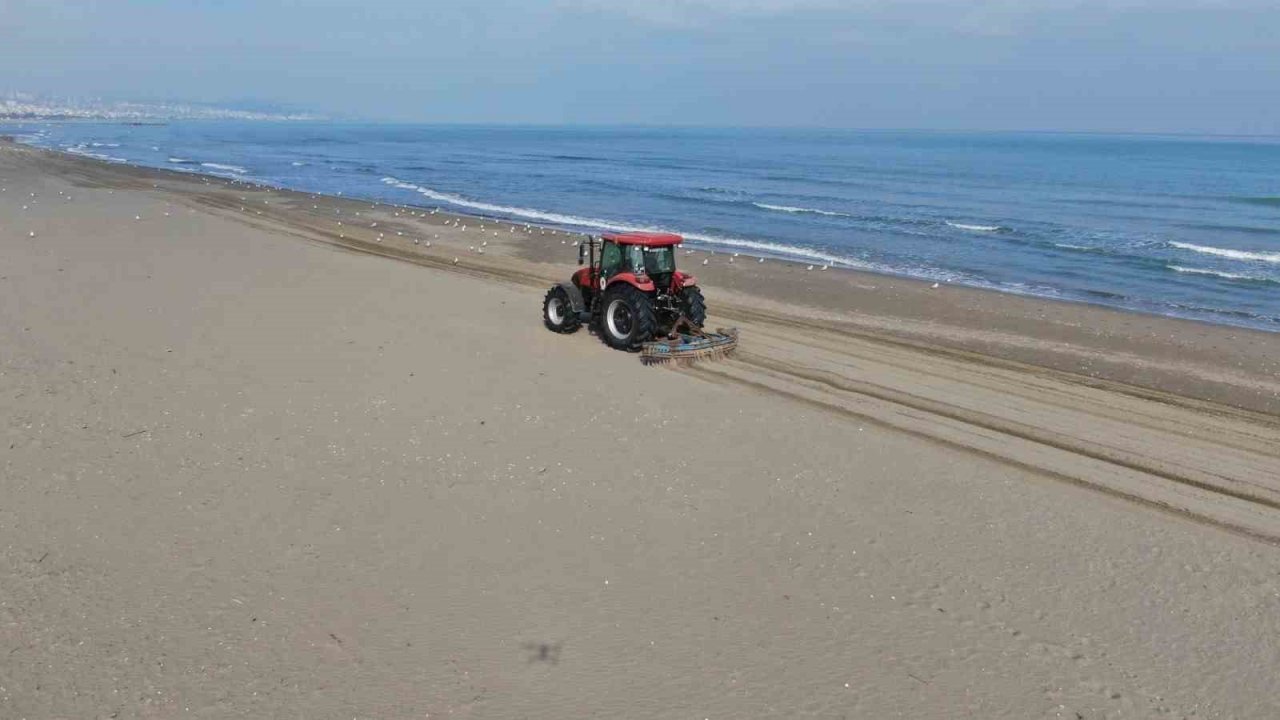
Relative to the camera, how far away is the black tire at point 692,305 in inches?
525

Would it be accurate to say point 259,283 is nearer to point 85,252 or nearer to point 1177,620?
point 85,252

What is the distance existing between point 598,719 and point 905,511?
3.90m

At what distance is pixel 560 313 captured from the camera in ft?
46.4

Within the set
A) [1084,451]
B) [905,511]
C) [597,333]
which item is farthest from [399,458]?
[1084,451]

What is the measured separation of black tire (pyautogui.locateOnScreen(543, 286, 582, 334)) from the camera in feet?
45.6

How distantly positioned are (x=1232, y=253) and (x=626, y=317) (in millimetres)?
23153

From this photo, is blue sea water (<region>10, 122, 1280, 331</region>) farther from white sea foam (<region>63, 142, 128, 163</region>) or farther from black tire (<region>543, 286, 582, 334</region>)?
black tire (<region>543, 286, 582, 334</region>)

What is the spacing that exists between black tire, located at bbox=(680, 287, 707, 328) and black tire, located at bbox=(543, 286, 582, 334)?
1743 mm

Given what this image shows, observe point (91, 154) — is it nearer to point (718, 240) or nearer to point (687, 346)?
point (718, 240)

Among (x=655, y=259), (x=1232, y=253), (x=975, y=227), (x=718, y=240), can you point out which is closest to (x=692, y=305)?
(x=655, y=259)

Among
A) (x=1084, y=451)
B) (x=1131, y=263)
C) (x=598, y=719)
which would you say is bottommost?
(x=598, y=719)

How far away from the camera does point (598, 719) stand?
5.20 metres

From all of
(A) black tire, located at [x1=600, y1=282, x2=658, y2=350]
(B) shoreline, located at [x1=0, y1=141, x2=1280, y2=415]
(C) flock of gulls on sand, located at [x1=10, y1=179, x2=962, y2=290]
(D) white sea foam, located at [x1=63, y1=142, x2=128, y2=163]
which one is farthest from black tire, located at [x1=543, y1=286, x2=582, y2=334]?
(D) white sea foam, located at [x1=63, y1=142, x2=128, y2=163]

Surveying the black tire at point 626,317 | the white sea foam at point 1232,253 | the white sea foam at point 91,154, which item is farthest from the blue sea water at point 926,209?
the black tire at point 626,317
